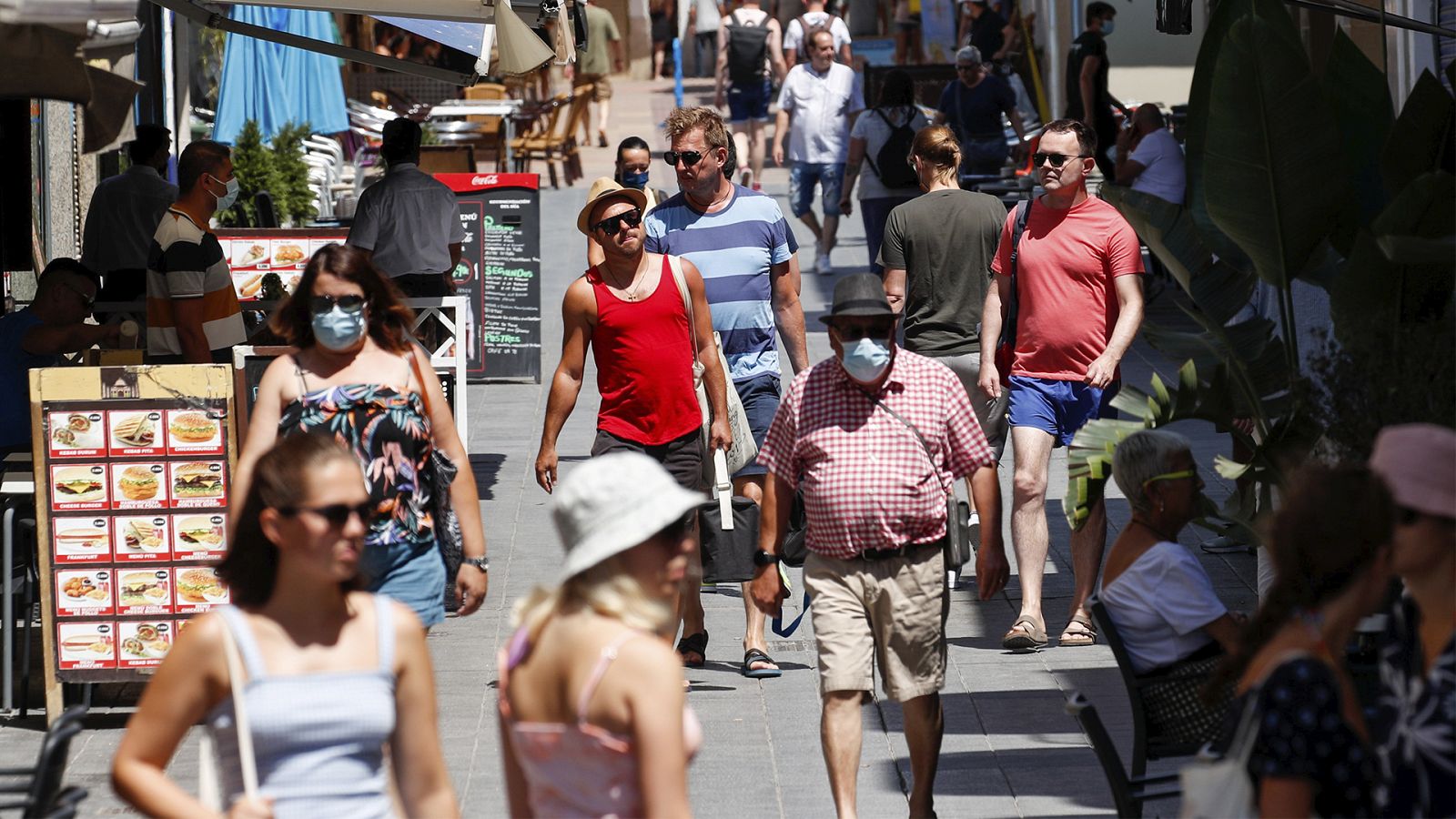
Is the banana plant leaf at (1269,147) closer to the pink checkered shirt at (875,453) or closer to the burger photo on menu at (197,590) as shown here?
the pink checkered shirt at (875,453)

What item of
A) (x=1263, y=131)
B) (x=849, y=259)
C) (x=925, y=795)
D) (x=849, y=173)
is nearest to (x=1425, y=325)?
(x=1263, y=131)

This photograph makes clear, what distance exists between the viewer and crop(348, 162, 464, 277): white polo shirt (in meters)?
10.5

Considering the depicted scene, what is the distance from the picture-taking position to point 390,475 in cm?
537

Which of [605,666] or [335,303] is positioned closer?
[605,666]

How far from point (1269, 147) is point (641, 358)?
7.72ft

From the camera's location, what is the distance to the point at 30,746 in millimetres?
7066

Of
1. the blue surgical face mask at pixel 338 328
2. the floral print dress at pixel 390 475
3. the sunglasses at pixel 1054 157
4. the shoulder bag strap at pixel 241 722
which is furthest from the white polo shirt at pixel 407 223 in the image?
the shoulder bag strap at pixel 241 722

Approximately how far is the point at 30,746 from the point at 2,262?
462cm

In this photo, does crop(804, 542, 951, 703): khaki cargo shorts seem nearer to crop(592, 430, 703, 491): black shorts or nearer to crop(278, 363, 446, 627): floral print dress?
crop(278, 363, 446, 627): floral print dress

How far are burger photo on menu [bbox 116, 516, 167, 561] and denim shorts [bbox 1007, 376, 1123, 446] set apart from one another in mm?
3222

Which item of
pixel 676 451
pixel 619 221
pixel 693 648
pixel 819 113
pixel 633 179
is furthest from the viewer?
pixel 819 113

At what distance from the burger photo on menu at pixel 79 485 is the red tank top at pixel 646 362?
178 cm

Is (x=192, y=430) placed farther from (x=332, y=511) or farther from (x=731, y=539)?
(x=332, y=511)

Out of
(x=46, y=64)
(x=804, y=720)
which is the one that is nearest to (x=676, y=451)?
(x=804, y=720)
